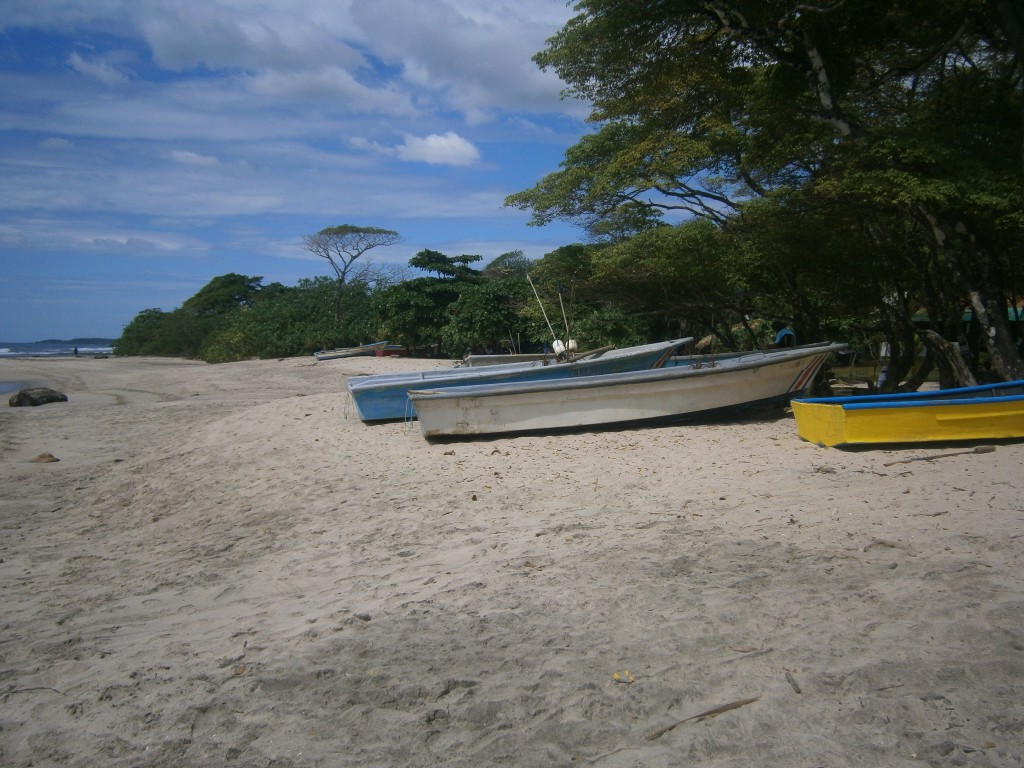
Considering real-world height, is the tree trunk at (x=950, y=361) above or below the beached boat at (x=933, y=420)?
above

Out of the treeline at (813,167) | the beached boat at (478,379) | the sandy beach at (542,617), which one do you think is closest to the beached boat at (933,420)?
the sandy beach at (542,617)

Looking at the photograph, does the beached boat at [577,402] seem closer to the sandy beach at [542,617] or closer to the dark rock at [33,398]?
the sandy beach at [542,617]

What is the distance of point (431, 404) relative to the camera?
9562 millimetres

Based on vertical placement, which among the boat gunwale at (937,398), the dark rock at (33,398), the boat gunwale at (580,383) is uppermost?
the boat gunwale at (580,383)

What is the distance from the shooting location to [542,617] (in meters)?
4.02

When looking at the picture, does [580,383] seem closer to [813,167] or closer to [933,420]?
[933,420]

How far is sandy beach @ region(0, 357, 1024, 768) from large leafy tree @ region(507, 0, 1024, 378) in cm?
356

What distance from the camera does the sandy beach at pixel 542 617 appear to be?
3.00 metres

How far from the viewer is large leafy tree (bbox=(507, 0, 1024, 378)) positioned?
895 cm

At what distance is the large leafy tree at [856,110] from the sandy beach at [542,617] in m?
3.56

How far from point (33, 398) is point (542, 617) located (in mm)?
20316

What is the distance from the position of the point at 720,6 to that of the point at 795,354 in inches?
199

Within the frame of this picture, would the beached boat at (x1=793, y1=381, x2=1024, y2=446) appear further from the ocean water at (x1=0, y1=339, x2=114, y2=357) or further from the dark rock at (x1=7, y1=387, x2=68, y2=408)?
the ocean water at (x1=0, y1=339, x2=114, y2=357)

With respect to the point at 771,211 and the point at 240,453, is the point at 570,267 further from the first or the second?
the point at 240,453
